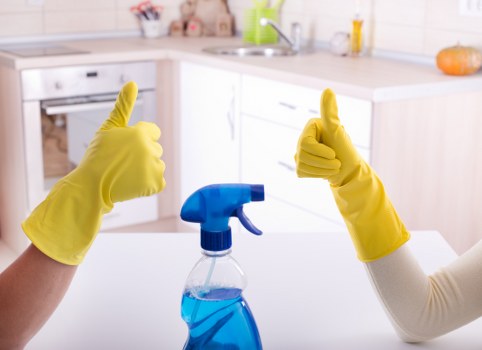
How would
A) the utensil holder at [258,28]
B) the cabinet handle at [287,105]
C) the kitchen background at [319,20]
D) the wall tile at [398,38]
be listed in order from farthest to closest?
the utensil holder at [258,28] → the wall tile at [398,38] → the kitchen background at [319,20] → the cabinet handle at [287,105]

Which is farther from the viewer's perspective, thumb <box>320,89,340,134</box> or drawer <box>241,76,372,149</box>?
drawer <box>241,76,372,149</box>

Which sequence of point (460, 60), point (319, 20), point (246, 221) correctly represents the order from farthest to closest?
1. point (319, 20)
2. point (460, 60)
3. point (246, 221)

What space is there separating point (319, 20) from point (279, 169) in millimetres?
915

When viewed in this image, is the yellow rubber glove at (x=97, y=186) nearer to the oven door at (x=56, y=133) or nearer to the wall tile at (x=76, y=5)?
the oven door at (x=56, y=133)

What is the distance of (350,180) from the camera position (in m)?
0.93

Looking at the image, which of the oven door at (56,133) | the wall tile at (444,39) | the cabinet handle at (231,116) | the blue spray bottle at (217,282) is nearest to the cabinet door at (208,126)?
the cabinet handle at (231,116)

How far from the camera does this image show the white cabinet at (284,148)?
2605mm

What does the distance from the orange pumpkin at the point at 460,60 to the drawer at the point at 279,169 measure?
0.56 meters

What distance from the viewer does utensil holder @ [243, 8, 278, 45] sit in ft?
12.1

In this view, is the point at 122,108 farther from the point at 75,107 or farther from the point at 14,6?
the point at 14,6

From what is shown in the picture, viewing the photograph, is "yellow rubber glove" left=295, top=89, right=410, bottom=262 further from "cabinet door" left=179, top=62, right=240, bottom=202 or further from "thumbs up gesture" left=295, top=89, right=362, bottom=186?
"cabinet door" left=179, top=62, right=240, bottom=202

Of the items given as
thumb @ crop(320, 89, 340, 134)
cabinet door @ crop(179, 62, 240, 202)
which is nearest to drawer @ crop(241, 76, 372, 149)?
cabinet door @ crop(179, 62, 240, 202)

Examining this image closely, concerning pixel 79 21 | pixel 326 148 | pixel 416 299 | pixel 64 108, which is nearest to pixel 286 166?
pixel 64 108

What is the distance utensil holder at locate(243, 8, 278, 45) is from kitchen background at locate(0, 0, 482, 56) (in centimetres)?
8
